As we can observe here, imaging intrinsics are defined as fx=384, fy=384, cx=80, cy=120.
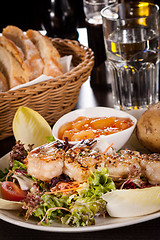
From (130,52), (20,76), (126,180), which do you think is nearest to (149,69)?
(130,52)

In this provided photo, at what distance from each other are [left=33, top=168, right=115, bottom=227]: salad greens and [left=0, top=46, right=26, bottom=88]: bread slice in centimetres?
102

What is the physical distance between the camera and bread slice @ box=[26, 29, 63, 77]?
245cm

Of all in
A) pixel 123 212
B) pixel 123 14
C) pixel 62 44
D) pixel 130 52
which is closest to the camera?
pixel 123 212

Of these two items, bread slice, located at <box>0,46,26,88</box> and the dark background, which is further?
the dark background

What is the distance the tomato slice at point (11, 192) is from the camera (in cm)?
157

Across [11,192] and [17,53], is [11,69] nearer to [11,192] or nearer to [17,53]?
[17,53]

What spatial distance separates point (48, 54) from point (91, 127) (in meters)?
0.78

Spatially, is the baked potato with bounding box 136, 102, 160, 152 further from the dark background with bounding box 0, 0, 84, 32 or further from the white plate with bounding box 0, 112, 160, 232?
the dark background with bounding box 0, 0, 84, 32

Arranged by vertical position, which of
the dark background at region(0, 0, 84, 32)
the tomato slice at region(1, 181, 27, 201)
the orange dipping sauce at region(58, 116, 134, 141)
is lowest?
the dark background at region(0, 0, 84, 32)

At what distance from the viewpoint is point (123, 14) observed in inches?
99.1

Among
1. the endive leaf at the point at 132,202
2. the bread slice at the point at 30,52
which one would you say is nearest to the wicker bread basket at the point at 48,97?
the bread slice at the point at 30,52

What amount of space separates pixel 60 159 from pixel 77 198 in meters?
0.18

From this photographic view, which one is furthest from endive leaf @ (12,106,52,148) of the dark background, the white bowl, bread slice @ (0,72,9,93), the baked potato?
the dark background

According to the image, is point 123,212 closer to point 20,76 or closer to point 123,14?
point 20,76
